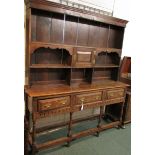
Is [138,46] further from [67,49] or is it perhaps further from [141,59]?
[67,49]

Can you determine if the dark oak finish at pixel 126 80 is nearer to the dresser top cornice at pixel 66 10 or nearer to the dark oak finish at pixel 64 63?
the dark oak finish at pixel 64 63

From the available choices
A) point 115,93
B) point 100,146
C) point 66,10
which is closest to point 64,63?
point 66,10

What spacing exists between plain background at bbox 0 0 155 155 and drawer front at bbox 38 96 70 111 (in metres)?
1.24

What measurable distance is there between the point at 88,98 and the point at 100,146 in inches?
31.0

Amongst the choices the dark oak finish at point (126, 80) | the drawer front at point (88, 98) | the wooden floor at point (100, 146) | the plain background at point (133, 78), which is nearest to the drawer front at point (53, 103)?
the drawer front at point (88, 98)

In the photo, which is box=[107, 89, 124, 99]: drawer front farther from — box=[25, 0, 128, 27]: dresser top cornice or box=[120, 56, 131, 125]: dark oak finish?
box=[25, 0, 128, 27]: dresser top cornice

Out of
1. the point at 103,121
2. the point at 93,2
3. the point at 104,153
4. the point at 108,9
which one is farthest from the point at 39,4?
the point at 103,121

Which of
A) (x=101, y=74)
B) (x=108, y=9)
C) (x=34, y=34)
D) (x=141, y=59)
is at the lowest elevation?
(x=101, y=74)

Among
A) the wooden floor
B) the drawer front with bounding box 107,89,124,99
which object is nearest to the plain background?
the wooden floor

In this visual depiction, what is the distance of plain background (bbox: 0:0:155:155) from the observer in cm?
49

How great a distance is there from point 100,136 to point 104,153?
41 centimetres

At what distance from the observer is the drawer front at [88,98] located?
7.06 feet

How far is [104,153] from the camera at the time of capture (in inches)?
85.9

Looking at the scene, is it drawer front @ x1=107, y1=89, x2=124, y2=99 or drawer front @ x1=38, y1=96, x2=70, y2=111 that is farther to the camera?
drawer front @ x1=107, y1=89, x2=124, y2=99
